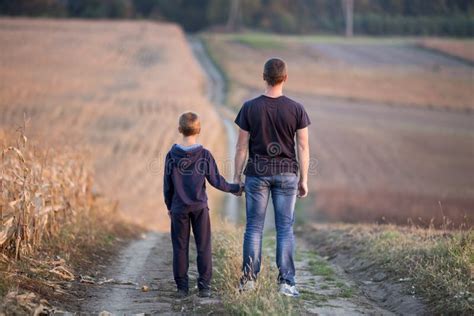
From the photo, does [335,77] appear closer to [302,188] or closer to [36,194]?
[36,194]

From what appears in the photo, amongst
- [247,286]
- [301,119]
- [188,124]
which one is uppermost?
[301,119]

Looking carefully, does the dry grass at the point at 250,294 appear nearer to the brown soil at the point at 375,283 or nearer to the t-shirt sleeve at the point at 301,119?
the brown soil at the point at 375,283

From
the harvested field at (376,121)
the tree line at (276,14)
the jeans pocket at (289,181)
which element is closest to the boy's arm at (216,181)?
the jeans pocket at (289,181)

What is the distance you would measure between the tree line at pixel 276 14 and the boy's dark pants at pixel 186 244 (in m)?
69.6

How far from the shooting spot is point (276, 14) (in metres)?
97.8

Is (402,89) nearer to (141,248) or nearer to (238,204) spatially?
(238,204)

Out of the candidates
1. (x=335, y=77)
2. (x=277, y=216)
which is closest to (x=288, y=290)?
(x=277, y=216)

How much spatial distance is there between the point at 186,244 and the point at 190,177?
690 millimetres

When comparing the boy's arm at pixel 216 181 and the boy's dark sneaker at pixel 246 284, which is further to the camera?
the boy's arm at pixel 216 181

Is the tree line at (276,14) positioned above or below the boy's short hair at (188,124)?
above

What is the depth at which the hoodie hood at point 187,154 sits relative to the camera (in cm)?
782

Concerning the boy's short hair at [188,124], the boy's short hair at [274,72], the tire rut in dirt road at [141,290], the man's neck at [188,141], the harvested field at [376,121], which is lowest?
the harvested field at [376,121]

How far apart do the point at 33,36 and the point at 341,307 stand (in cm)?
5670

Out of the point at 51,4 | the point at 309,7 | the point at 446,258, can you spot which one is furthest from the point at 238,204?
the point at 309,7
